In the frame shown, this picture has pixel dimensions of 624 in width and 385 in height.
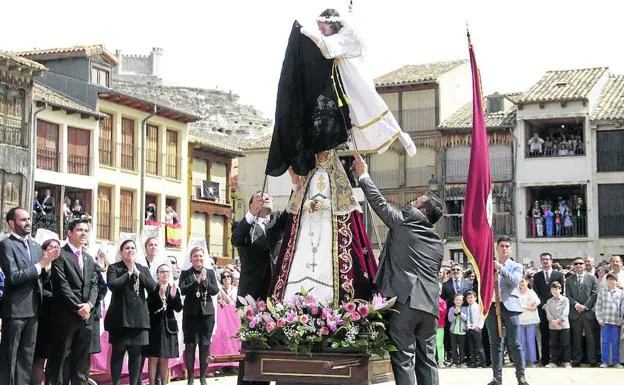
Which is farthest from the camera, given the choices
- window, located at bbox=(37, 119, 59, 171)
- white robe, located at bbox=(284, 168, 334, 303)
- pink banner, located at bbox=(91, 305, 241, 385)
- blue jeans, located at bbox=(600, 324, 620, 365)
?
window, located at bbox=(37, 119, 59, 171)

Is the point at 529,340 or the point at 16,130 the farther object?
the point at 16,130

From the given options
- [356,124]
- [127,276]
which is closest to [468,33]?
[356,124]

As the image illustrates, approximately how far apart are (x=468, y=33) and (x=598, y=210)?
36.7 meters

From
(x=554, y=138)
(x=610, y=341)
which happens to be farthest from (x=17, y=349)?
(x=554, y=138)

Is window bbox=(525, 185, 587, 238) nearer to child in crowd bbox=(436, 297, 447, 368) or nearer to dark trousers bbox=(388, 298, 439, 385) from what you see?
child in crowd bbox=(436, 297, 447, 368)

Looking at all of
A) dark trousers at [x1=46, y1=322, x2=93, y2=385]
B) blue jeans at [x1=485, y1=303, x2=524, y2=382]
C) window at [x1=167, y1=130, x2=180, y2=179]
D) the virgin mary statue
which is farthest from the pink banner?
window at [x1=167, y1=130, x2=180, y2=179]

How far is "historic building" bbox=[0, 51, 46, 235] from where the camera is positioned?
1510 inches

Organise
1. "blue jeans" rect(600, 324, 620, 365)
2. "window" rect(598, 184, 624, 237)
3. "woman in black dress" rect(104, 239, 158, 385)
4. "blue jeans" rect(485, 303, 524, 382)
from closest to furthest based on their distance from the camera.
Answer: "woman in black dress" rect(104, 239, 158, 385) → "blue jeans" rect(485, 303, 524, 382) → "blue jeans" rect(600, 324, 620, 365) → "window" rect(598, 184, 624, 237)

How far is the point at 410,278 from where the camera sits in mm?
9516

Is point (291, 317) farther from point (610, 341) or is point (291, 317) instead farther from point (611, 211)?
point (611, 211)

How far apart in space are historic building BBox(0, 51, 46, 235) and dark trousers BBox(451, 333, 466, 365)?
20.9 m

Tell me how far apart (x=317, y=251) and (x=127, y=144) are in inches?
1444

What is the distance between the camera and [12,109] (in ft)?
128

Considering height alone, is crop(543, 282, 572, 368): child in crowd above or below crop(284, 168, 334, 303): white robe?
below
